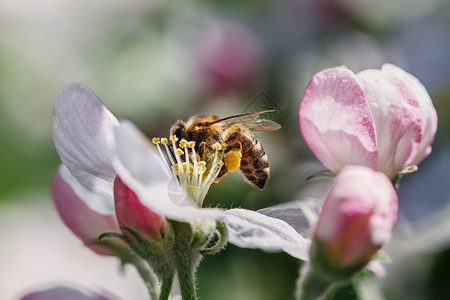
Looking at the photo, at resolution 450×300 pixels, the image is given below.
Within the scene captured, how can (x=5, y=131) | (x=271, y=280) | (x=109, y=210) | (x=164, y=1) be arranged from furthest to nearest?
1. (x=164, y=1)
2. (x=5, y=131)
3. (x=271, y=280)
4. (x=109, y=210)

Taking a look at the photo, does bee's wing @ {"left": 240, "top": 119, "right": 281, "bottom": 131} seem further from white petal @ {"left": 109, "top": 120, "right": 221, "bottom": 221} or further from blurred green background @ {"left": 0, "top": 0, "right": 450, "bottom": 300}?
white petal @ {"left": 109, "top": 120, "right": 221, "bottom": 221}

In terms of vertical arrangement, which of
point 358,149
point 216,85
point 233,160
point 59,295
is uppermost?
point 358,149

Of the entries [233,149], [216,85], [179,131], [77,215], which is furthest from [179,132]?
[216,85]

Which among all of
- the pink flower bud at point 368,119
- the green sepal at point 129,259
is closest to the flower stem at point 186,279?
the green sepal at point 129,259

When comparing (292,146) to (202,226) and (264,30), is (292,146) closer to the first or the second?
(264,30)

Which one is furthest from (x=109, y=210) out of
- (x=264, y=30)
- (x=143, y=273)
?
(x=264, y=30)

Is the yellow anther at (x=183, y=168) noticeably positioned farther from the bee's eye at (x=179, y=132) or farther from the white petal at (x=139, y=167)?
the white petal at (x=139, y=167)

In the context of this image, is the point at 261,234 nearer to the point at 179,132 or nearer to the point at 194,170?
the point at 194,170
